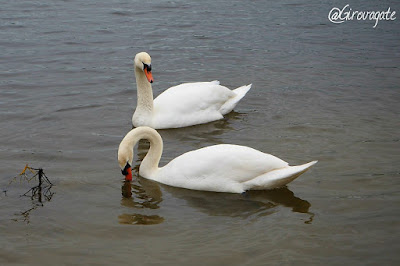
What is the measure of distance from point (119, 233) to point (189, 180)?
1.40m

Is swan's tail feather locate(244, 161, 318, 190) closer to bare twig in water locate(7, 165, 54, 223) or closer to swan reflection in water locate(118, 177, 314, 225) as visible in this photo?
swan reflection in water locate(118, 177, 314, 225)

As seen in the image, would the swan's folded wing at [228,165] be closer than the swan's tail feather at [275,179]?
No

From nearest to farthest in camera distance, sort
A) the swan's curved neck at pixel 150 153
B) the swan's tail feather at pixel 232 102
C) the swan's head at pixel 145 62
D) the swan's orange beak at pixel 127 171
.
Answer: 1. the swan's orange beak at pixel 127 171
2. the swan's curved neck at pixel 150 153
3. the swan's head at pixel 145 62
4. the swan's tail feather at pixel 232 102

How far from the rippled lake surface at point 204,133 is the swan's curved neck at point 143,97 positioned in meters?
0.44

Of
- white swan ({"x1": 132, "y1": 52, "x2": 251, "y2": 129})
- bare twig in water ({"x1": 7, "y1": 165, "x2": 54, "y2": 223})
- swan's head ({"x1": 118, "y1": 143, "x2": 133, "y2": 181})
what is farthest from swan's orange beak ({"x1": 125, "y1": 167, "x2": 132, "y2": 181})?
white swan ({"x1": 132, "y1": 52, "x2": 251, "y2": 129})

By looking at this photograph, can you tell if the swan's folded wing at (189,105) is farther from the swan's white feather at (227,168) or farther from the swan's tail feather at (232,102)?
the swan's white feather at (227,168)

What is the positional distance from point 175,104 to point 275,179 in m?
3.38

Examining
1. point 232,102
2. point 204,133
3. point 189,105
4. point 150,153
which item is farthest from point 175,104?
point 150,153

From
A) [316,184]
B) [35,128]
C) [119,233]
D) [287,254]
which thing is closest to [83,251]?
[119,233]

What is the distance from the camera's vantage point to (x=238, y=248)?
21.8 feet

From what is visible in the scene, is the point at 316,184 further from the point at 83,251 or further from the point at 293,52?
the point at 293,52

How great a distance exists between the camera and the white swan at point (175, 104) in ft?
34.9

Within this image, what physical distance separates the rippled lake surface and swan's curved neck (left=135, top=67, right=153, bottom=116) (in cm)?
44

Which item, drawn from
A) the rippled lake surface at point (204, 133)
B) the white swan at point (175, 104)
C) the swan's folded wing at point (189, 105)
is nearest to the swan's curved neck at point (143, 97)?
the white swan at point (175, 104)
